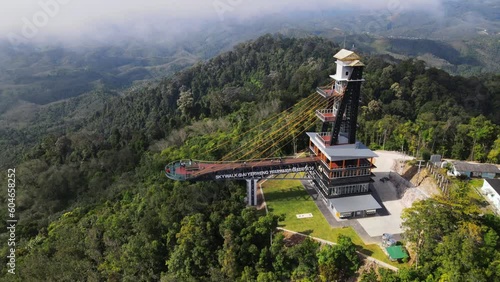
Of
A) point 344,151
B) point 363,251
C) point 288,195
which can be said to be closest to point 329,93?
point 344,151

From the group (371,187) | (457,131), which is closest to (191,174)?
(371,187)

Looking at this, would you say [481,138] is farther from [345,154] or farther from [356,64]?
[356,64]

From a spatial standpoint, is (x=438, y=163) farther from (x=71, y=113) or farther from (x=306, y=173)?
(x=71, y=113)

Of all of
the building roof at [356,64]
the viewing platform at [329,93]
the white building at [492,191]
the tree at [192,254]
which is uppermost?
the building roof at [356,64]

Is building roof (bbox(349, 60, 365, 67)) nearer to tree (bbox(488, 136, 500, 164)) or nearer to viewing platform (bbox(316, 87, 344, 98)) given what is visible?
viewing platform (bbox(316, 87, 344, 98))

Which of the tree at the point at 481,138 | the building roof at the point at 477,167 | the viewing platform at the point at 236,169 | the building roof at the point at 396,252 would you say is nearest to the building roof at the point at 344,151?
the viewing platform at the point at 236,169

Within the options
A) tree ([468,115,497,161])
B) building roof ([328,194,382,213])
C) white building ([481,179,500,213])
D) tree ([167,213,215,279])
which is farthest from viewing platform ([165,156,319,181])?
tree ([468,115,497,161])

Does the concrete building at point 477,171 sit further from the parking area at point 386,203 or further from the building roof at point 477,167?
the parking area at point 386,203

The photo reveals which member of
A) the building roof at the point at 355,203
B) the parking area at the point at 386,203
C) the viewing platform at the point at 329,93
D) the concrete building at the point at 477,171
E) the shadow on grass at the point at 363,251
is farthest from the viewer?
the concrete building at the point at 477,171
